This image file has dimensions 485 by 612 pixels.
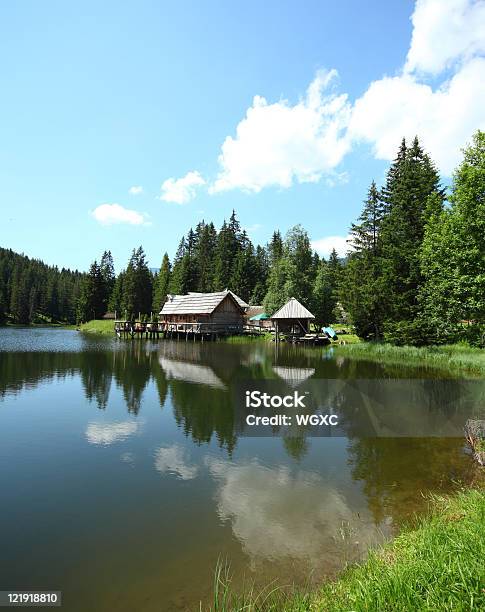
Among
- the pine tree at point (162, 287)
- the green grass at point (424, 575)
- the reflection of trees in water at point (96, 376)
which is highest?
the pine tree at point (162, 287)

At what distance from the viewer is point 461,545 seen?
14.1ft

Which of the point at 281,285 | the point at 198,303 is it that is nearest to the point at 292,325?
the point at 281,285

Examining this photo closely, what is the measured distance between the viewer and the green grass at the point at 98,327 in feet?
237

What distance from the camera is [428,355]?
27.8m

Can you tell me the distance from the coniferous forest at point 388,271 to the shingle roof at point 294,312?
4672mm

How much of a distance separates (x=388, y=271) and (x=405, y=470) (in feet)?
85.6

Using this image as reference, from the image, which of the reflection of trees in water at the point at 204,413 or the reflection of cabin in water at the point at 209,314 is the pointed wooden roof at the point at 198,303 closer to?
the reflection of cabin in water at the point at 209,314

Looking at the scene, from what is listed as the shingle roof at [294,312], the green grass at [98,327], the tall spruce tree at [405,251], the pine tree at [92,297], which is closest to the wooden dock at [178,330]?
the green grass at [98,327]

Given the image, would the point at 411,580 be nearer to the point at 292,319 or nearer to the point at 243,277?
the point at 292,319

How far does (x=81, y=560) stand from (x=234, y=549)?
2.38 m

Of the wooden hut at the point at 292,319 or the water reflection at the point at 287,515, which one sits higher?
the wooden hut at the point at 292,319

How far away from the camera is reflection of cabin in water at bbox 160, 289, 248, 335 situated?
5297 centimetres
